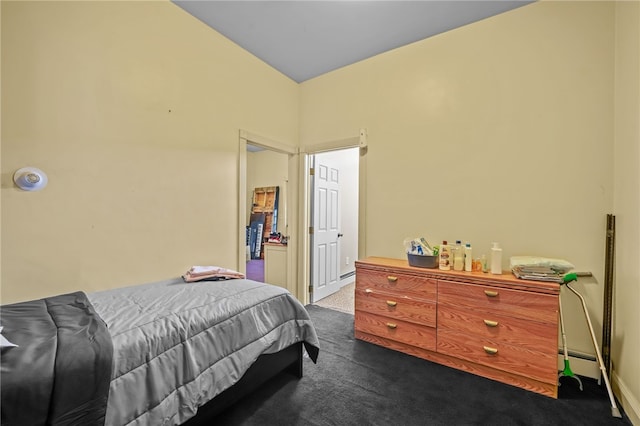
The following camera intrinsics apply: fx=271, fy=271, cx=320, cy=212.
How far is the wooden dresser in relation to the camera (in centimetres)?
186

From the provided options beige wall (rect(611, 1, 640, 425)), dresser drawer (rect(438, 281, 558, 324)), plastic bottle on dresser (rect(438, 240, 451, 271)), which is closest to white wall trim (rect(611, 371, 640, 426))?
beige wall (rect(611, 1, 640, 425))

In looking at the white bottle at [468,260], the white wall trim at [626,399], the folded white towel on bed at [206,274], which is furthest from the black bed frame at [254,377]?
the white wall trim at [626,399]

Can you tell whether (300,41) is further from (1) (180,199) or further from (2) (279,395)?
(2) (279,395)

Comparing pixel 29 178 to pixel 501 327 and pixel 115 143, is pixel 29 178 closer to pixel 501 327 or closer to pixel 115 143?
pixel 115 143

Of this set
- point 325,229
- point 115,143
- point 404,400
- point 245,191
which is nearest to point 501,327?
point 404,400

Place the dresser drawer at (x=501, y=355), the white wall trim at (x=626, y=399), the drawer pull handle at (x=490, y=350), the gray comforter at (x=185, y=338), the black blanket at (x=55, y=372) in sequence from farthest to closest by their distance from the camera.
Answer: the drawer pull handle at (x=490, y=350) → the dresser drawer at (x=501, y=355) → the white wall trim at (x=626, y=399) → the gray comforter at (x=185, y=338) → the black blanket at (x=55, y=372)

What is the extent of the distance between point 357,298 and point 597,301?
1.82 m

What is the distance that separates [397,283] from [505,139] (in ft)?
5.14

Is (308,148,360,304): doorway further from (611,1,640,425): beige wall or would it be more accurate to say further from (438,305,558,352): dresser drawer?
(611,1,640,425): beige wall

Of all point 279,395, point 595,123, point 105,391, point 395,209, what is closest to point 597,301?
point 595,123

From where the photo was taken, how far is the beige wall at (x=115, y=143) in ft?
5.38

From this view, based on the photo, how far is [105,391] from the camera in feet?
3.24

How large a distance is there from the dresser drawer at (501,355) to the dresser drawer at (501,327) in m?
0.04

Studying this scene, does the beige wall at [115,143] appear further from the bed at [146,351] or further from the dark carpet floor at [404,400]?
the dark carpet floor at [404,400]
